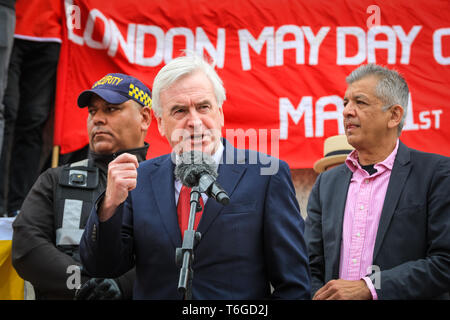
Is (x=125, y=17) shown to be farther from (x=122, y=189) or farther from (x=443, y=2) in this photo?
(x=122, y=189)

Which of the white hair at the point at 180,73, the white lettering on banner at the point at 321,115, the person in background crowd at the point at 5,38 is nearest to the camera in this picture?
the white hair at the point at 180,73

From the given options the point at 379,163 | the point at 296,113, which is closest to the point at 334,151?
the point at 296,113

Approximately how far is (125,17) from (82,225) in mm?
2823

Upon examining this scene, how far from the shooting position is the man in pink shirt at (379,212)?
2553mm

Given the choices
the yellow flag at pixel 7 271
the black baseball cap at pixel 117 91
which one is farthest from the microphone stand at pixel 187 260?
the yellow flag at pixel 7 271

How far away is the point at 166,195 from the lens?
7.39ft

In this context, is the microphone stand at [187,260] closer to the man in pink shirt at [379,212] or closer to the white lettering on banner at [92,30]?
the man in pink shirt at [379,212]

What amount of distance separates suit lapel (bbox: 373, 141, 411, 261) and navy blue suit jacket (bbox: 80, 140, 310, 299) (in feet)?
2.20

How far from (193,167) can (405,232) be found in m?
1.32

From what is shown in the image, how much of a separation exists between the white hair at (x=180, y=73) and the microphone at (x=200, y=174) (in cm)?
48

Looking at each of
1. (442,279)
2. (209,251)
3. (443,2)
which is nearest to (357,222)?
(442,279)

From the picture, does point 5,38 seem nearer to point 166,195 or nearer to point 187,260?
point 166,195
